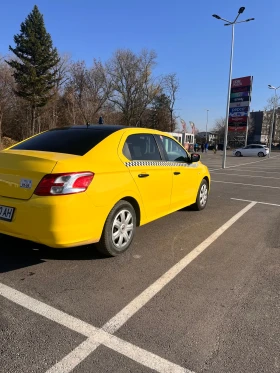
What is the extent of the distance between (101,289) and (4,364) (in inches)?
46.6

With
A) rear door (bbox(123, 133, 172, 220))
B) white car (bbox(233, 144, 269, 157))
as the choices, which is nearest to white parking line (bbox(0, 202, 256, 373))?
rear door (bbox(123, 133, 172, 220))

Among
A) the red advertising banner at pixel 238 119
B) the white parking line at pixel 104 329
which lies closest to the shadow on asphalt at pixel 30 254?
the white parking line at pixel 104 329

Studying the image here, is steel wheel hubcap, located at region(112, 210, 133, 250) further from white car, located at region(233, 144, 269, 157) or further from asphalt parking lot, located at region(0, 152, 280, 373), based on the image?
white car, located at region(233, 144, 269, 157)

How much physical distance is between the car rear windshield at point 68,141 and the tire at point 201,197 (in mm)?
2912

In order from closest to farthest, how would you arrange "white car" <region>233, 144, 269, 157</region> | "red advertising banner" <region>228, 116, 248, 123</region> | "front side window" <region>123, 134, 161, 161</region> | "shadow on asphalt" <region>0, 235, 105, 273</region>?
"shadow on asphalt" <region>0, 235, 105, 273</region>, "front side window" <region>123, 134, 161, 161</region>, "red advertising banner" <region>228, 116, 248, 123</region>, "white car" <region>233, 144, 269, 157</region>

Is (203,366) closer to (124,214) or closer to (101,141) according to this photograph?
(124,214)

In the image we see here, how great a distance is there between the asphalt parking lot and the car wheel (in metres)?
0.15

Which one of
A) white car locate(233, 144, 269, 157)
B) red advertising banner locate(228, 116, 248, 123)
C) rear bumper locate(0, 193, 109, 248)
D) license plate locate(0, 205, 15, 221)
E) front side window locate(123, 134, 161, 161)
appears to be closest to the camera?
rear bumper locate(0, 193, 109, 248)

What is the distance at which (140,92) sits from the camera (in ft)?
182

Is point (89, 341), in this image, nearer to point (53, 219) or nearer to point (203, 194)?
point (53, 219)

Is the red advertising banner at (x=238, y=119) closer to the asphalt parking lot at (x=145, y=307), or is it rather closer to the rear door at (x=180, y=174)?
the rear door at (x=180, y=174)

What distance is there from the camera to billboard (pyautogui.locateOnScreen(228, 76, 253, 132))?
1177 inches

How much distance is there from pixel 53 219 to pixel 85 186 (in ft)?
1.58

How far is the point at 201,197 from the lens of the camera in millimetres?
6496
